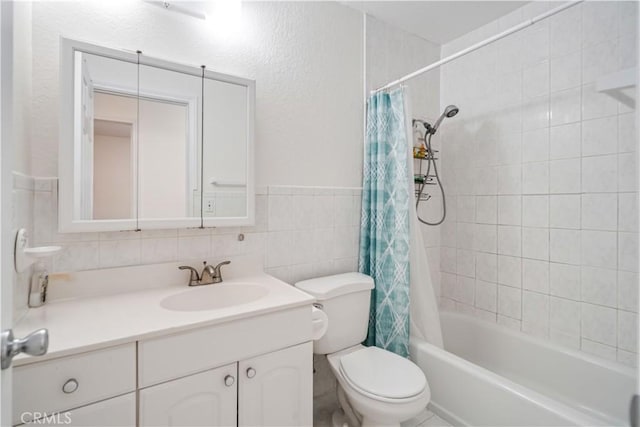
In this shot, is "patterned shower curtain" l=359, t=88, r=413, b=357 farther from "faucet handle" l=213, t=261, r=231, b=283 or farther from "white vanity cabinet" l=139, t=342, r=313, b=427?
"faucet handle" l=213, t=261, r=231, b=283

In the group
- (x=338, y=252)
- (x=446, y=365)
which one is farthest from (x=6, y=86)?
(x=446, y=365)

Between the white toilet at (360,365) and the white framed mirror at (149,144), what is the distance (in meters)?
0.64

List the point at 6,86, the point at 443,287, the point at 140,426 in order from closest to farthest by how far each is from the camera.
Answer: the point at 6,86
the point at 140,426
the point at 443,287

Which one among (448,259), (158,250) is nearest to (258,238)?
(158,250)

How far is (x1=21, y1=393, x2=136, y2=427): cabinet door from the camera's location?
843 mm

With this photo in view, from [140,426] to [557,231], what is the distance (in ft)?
7.36

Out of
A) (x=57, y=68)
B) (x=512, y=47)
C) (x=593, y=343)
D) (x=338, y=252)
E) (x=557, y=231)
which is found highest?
(x=512, y=47)

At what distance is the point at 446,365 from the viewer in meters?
1.64

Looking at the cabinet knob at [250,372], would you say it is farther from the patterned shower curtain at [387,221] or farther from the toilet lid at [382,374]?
the patterned shower curtain at [387,221]

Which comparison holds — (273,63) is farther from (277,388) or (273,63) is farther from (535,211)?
(535,211)

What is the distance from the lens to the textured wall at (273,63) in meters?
1.21


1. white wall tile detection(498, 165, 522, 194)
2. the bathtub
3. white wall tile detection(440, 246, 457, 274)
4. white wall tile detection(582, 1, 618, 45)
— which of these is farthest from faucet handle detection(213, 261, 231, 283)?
white wall tile detection(582, 1, 618, 45)

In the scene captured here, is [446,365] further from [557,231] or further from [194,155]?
[194,155]

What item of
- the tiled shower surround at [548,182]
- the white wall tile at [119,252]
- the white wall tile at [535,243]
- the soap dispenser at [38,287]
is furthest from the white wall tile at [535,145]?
the soap dispenser at [38,287]
